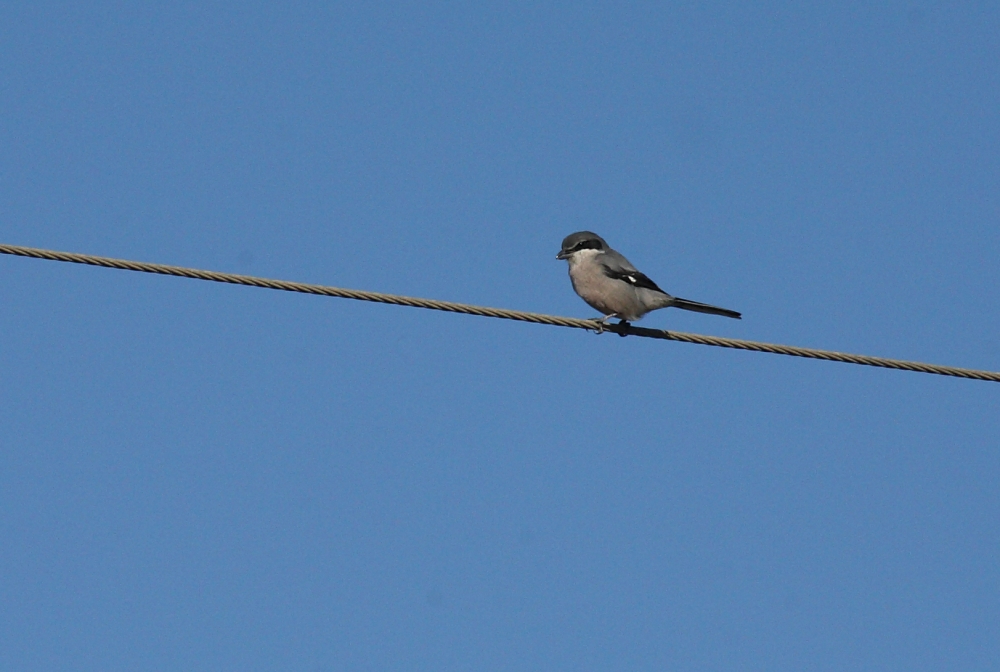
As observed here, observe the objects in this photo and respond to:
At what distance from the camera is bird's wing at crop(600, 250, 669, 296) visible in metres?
11.3

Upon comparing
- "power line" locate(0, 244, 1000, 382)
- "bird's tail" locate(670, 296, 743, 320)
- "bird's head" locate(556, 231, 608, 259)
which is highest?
"bird's head" locate(556, 231, 608, 259)

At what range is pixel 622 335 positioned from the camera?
34.3 ft

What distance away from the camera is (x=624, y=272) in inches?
450

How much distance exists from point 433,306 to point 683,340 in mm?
1768

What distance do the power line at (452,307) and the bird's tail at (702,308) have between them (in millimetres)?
2044

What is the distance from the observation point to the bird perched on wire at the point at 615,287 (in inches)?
440

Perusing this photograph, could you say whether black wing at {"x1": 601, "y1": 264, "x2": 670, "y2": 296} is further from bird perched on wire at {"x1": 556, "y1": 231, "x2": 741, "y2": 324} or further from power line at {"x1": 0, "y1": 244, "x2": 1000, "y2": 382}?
power line at {"x1": 0, "y1": 244, "x2": 1000, "y2": 382}

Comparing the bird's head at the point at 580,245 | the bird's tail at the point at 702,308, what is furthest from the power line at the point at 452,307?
the bird's head at the point at 580,245

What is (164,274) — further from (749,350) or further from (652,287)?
(652,287)

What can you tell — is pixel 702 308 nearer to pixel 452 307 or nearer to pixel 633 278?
pixel 633 278

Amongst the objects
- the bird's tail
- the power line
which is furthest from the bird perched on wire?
the power line

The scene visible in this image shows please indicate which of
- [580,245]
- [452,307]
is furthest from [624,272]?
[452,307]

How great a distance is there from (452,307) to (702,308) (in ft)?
12.7

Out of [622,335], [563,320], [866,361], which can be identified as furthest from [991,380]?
[622,335]
